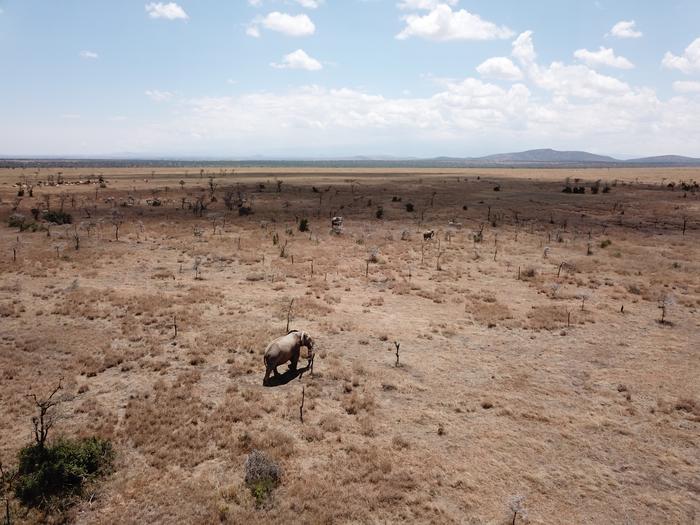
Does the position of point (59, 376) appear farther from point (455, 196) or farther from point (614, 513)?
point (455, 196)

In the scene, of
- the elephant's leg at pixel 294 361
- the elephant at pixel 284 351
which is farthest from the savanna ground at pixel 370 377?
the elephant's leg at pixel 294 361

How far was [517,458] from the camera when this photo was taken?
8.99m

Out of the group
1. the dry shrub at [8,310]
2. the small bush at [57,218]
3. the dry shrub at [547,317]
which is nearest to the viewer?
the dry shrub at [8,310]

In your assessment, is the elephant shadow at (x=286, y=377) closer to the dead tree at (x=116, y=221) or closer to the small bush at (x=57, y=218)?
the dead tree at (x=116, y=221)

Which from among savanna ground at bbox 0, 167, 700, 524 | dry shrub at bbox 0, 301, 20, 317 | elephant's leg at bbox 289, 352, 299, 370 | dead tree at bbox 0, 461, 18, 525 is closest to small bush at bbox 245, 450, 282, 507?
savanna ground at bbox 0, 167, 700, 524

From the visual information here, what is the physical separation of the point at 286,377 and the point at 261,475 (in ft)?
13.7

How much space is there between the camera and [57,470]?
764cm

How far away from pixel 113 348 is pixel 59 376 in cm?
187

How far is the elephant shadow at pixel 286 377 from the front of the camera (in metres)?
11.8

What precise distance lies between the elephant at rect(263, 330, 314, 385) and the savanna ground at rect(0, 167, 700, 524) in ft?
2.06

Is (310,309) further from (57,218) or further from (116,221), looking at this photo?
(57,218)

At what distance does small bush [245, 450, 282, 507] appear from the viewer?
778 centimetres

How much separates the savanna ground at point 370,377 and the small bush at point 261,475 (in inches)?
9.6

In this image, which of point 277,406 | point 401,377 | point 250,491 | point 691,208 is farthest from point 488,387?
point 691,208
